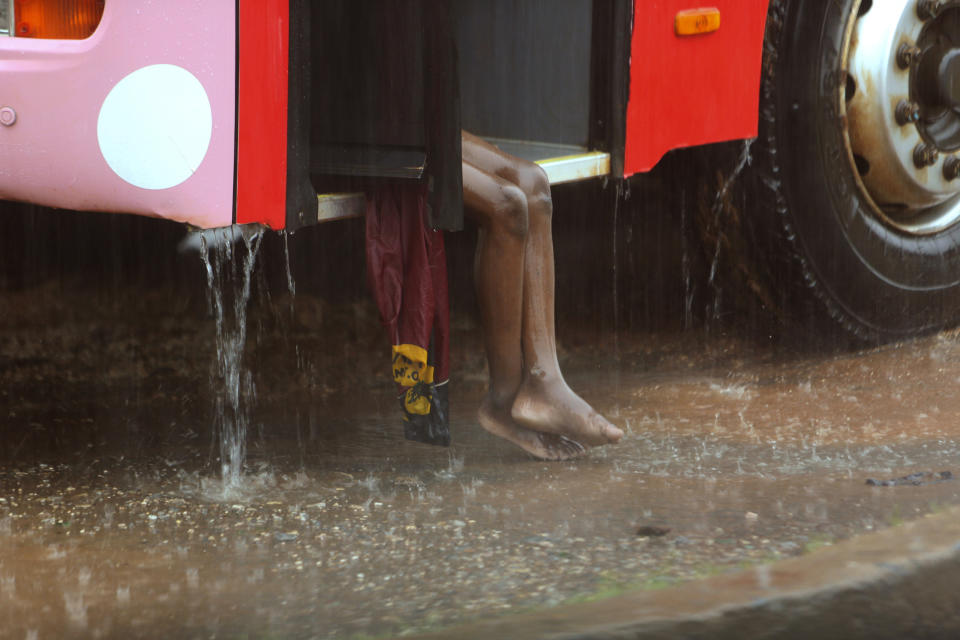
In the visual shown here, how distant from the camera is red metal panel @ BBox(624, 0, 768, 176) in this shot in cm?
324

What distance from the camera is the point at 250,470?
9.41ft

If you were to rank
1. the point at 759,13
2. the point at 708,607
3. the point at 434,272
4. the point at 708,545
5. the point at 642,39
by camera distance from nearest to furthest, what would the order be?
the point at 708,607
the point at 708,545
the point at 434,272
the point at 642,39
the point at 759,13

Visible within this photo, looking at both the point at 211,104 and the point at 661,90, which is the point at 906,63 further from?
the point at 211,104


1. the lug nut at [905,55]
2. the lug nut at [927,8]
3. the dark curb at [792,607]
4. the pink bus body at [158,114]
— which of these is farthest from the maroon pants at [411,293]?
the lug nut at [927,8]

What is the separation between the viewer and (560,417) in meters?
2.92

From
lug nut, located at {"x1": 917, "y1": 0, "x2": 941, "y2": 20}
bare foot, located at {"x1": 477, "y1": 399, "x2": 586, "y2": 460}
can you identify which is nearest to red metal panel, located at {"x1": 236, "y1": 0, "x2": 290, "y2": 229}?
bare foot, located at {"x1": 477, "y1": 399, "x2": 586, "y2": 460}

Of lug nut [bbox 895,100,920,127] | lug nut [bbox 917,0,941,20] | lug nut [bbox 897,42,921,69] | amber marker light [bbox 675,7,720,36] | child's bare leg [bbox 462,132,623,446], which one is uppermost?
lug nut [bbox 917,0,941,20]

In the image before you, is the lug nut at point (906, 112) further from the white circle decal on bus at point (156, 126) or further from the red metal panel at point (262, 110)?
the white circle decal on bus at point (156, 126)

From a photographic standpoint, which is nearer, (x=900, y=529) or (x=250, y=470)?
(x=900, y=529)

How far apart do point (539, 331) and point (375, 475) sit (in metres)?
0.51

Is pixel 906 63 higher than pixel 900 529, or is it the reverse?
pixel 906 63

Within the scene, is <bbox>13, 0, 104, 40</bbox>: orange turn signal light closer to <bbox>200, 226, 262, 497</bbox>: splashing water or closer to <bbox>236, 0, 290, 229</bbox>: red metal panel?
<bbox>236, 0, 290, 229</bbox>: red metal panel

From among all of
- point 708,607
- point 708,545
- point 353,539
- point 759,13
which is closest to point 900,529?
point 708,545

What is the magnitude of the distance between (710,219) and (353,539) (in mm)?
1845
